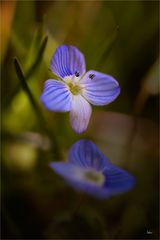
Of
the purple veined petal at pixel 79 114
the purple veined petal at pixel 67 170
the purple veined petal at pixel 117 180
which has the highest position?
the purple veined petal at pixel 79 114

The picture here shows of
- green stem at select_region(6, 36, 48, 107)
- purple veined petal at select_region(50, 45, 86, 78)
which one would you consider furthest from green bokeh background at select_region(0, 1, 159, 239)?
purple veined petal at select_region(50, 45, 86, 78)

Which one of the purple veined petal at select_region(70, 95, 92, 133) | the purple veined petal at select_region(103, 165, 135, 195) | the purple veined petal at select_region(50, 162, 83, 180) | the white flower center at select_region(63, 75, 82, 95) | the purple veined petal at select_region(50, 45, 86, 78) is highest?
the purple veined petal at select_region(50, 45, 86, 78)

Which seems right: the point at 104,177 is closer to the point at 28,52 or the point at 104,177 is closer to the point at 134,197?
the point at 134,197

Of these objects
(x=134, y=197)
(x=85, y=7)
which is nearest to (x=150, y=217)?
(x=134, y=197)

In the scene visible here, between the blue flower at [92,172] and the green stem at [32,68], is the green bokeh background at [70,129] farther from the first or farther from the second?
the blue flower at [92,172]

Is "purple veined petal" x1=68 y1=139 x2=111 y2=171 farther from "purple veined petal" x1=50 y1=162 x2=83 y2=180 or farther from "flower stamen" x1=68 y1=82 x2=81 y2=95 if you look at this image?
"flower stamen" x1=68 y1=82 x2=81 y2=95

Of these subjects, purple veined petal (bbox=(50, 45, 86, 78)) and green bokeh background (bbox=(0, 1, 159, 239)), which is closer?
purple veined petal (bbox=(50, 45, 86, 78))

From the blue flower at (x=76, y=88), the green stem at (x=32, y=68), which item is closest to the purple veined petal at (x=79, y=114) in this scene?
the blue flower at (x=76, y=88)
